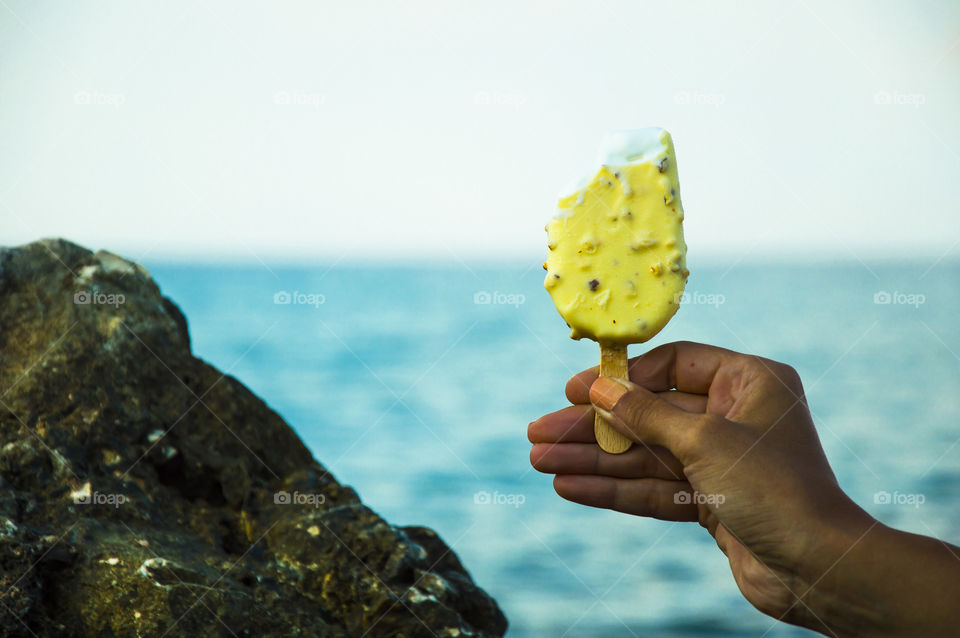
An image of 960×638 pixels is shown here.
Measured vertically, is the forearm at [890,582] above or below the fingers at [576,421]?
below

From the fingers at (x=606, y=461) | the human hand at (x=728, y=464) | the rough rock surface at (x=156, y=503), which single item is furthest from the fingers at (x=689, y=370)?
the rough rock surface at (x=156, y=503)

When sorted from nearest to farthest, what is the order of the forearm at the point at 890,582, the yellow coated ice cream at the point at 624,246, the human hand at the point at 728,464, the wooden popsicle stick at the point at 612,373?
the forearm at the point at 890,582
the human hand at the point at 728,464
the yellow coated ice cream at the point at 624,246
the wooden popsicle stick at the point at 612,373

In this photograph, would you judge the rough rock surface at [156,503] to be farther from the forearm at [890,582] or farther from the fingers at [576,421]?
the forearm at [890,582]

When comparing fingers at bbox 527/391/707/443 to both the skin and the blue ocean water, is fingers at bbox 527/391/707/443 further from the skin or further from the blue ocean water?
the blue ocean water

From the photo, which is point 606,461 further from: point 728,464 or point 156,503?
point 156,503

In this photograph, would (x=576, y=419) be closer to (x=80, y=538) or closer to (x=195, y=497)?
(x=195, y=497)

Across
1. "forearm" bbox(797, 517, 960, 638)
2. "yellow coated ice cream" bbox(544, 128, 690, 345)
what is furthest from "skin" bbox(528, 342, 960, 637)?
"yellow coated ice cream" bbox(544, 128, 690, 345)

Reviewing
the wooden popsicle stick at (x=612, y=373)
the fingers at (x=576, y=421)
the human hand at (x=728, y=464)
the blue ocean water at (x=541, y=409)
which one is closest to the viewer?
the human hand at (x=728, y=464)
